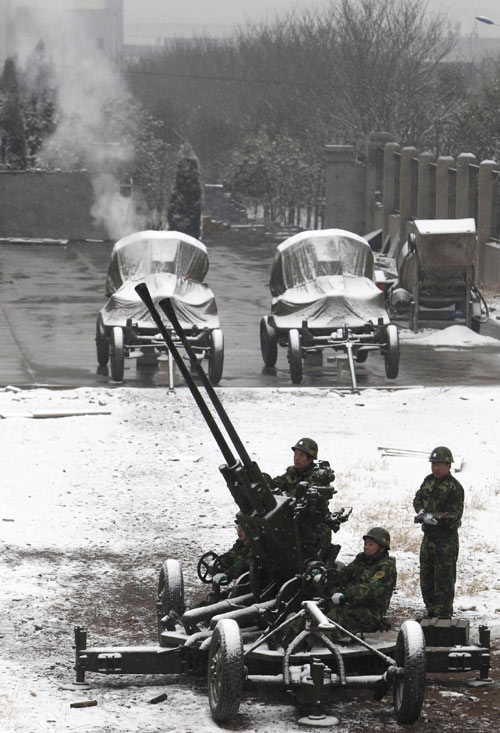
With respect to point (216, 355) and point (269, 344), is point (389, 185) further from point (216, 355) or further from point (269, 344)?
point (216, 355)

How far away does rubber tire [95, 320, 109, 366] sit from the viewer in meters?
23.2

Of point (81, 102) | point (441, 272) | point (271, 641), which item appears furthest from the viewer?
point (81, 102)

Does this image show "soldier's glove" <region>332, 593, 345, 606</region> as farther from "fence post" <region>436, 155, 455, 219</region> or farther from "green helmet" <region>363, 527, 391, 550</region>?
"fence post" <region>436, 155, 455, 219</region>

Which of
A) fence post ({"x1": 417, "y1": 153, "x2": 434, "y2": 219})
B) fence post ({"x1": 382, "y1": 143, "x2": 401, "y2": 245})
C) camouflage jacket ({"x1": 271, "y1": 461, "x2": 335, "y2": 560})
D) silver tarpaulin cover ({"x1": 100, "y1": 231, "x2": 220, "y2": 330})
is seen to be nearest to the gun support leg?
camouflage jacket ({"x1": 271, "y1": 461, "x2": 335, "y2": 560})

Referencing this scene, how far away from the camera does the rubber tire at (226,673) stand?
8859 millimetres

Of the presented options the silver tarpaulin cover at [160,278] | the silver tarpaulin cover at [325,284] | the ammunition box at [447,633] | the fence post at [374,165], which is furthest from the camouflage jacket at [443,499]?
the fence post at [374,165]

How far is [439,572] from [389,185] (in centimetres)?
3635

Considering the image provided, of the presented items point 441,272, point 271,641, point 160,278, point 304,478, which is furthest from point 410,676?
point 441,272

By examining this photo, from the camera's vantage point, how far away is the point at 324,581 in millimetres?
9625

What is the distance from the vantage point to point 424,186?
42125mm

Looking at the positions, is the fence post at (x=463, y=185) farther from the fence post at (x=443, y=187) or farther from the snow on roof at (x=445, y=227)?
the snow on roof at (x=445, y=227)

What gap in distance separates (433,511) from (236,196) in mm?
53395

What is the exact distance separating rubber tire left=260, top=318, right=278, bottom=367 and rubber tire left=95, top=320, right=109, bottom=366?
2.57 m

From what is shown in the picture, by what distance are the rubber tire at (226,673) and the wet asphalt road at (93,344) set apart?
1296 centimetres
